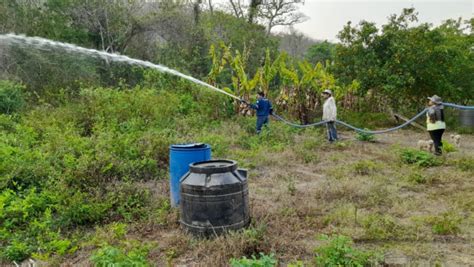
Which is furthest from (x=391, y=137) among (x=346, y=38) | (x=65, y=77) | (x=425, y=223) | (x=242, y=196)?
(x=65, y=77)

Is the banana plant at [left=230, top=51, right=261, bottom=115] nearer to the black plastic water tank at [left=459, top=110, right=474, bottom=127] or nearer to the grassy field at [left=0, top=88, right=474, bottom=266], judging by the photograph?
the grassy field at [left=0, top=88, right=474, bottom=266]

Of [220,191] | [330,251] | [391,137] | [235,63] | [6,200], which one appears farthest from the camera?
[235,63]

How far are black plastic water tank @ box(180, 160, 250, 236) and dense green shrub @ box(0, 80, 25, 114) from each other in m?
8.73

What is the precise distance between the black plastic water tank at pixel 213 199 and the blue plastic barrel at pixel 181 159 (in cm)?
62

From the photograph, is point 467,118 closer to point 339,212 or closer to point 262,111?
point 262,111

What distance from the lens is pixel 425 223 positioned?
434cm

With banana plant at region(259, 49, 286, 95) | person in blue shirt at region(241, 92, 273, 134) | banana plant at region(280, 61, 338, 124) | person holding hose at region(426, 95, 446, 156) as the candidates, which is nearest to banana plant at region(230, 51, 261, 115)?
banana plant at region(259, 49, 286, 95)

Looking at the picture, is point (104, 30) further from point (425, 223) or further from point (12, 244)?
point (425, 223)

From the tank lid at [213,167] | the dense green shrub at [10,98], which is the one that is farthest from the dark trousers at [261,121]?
the dense green shrub at [10,98]

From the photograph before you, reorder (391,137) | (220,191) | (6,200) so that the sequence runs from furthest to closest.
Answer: (391,137)
(6,200)
(220,191)

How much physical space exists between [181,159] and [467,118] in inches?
469

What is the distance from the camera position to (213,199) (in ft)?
12.3

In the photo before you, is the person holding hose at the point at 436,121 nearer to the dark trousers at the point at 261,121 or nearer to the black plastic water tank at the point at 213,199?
the dark trousers at the point at 261,121

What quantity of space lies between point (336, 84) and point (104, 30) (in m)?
9.68
